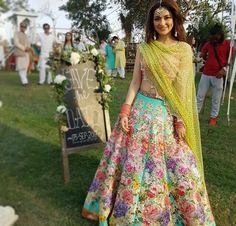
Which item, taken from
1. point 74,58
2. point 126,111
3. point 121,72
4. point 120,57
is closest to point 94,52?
point 74,58

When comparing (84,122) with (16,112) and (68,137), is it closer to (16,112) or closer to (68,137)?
(68,137)

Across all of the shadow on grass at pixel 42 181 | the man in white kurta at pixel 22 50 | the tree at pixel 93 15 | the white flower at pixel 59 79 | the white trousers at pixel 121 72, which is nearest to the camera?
the shadow on grass at pixel 42 181

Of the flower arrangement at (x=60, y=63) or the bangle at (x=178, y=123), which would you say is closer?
the bangle at (x=178, y=123)

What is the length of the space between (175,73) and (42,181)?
1.89m

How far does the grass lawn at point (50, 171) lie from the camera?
326 cm

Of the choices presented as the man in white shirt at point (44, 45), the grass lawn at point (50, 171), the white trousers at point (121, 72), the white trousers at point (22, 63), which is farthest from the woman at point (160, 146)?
the white trousers at point (121, 72)

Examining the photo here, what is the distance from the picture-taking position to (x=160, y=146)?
2.75 metres

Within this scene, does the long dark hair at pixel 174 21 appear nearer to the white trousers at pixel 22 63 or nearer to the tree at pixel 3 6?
the tree at pixel 3 6

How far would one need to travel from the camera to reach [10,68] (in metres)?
13.3

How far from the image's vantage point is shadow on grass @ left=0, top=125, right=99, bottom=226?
3.24 metres

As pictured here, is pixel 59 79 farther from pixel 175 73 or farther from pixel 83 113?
pixel 175 73

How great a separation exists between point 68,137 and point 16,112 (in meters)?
3.36

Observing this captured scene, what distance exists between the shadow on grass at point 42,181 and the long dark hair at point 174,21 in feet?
5.18

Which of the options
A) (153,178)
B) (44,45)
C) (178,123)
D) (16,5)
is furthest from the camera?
(44,45)
